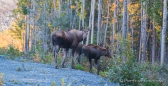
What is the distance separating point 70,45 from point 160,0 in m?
13.9

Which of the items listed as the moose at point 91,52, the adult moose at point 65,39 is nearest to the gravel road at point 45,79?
the adult moose at point 65,39

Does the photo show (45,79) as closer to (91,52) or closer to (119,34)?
(91,52)

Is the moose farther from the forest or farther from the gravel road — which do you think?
the gravel road

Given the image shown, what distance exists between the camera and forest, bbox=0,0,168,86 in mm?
12412

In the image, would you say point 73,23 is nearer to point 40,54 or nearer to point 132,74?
point 40,54

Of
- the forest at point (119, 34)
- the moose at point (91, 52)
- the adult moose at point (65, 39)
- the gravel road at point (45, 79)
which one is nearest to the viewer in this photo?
the gravel road at point (45, 79)

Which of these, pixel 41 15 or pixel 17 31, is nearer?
pixel 41 15

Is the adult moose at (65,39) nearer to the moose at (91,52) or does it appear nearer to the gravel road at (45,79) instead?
the moose at (91,52)

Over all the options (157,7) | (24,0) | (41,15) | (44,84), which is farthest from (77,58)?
(24,0)

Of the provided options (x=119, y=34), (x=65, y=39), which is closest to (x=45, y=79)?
(x=65, y=39)

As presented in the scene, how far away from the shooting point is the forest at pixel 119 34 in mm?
12412

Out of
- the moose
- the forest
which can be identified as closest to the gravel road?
the forest

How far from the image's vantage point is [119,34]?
1764cm

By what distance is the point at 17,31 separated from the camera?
7288 cm
